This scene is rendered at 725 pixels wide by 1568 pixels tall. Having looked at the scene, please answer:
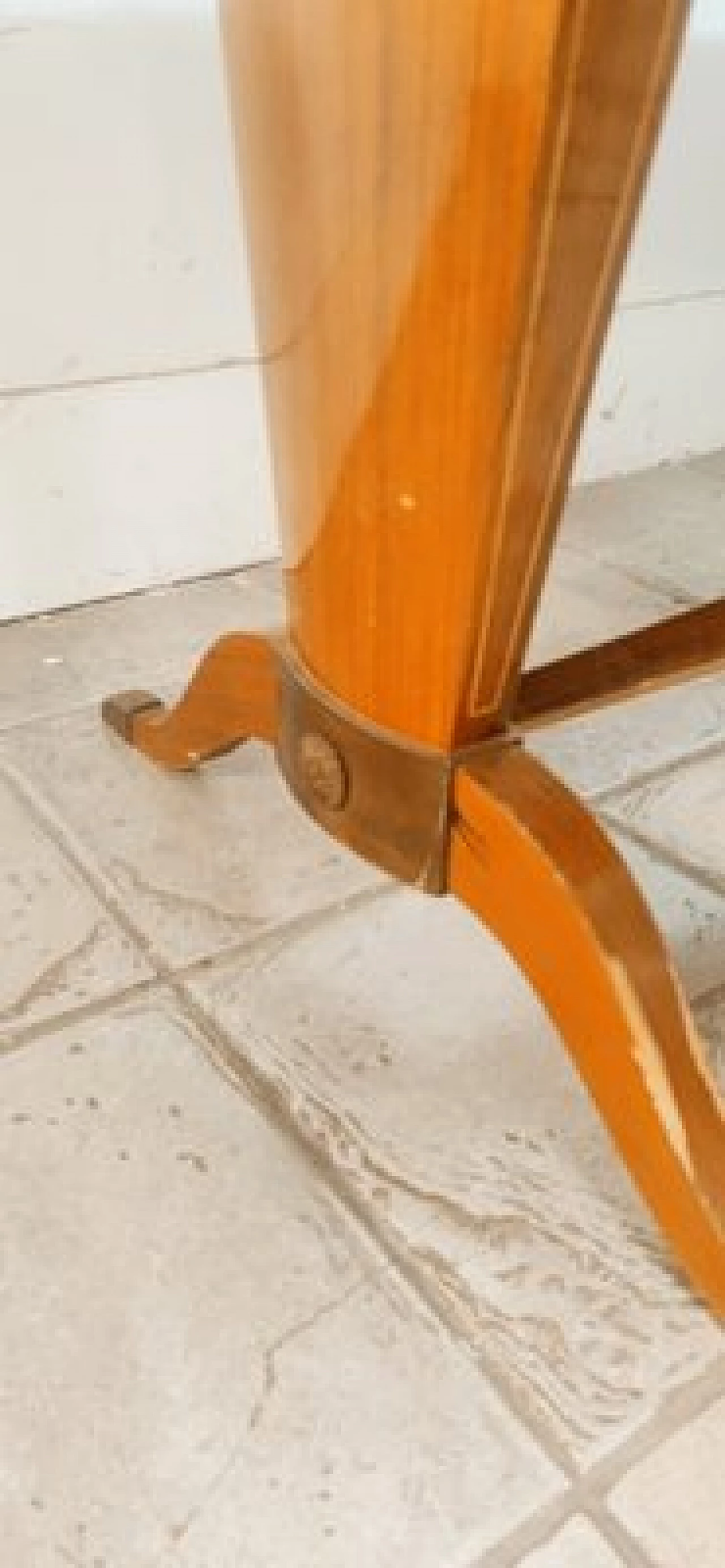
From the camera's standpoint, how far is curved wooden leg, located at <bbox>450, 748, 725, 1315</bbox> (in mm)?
586

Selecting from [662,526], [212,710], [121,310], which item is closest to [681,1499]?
[212,710]

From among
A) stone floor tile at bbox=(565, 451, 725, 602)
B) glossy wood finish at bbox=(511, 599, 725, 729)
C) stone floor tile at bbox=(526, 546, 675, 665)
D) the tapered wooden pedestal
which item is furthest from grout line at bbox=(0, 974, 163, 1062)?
stone floor tile at bbox=(565, 451, 725, 602)

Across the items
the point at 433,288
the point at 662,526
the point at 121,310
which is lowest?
the point at 662,526

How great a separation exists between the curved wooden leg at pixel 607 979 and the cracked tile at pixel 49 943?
0.83ft

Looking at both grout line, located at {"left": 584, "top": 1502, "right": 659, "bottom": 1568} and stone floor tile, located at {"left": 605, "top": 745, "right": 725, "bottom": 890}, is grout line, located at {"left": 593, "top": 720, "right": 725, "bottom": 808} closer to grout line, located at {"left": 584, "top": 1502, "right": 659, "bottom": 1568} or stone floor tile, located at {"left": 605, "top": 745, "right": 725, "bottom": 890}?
stone floor tile, located at {"left": 605, "top": 745, "right": 725, "bottom": 890}

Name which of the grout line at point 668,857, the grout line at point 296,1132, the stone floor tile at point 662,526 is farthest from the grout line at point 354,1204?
the stone floor tile at point 662,526

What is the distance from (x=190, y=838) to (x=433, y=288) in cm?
49

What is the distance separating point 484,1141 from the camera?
0.69 m

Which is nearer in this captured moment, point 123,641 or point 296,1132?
point 296,1132

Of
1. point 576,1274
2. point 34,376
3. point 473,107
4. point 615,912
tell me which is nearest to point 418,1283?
point 576,1274

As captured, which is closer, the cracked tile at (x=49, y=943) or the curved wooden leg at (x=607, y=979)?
the curved wooden leg at (x=607, y=979)

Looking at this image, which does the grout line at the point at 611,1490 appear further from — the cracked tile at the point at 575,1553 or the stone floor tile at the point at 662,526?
the stone floor tile at the point at 662,526

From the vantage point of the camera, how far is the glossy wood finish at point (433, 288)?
47 cm

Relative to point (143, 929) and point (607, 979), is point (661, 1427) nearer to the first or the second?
point (607, 979)
